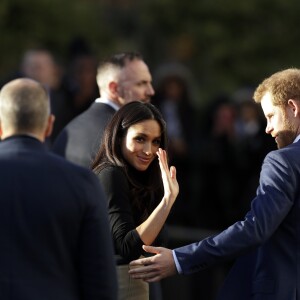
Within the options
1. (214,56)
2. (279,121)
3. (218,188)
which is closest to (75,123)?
(279,121)

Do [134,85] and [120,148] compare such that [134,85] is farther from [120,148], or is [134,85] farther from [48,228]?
[48,228]

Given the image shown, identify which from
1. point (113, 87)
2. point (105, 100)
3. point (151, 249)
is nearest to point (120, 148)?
point (151, 249)

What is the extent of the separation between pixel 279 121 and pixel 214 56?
37.4ft

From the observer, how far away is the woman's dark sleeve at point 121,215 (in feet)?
20.1

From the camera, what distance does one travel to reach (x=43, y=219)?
5.15 metres

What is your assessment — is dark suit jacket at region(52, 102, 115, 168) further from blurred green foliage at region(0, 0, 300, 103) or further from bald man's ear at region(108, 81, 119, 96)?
blurred green foliage at region(0, 0, 300, 103)

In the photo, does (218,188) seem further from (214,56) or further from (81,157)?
(214,56)

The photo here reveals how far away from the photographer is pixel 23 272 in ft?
16.9

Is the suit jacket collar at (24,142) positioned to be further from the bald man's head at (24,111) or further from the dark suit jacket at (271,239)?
the dark suit jacket at (271,239)

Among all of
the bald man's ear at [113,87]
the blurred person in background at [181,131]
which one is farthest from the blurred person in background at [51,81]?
the bald man's ear at [113,87]

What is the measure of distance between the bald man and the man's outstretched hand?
779 millimetres

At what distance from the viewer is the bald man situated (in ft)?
16.9

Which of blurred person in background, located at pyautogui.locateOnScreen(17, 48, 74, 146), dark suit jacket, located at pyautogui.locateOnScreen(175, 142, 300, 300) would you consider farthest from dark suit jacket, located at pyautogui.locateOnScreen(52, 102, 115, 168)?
blurred person in background, located at pyautogui.locateOnScreen(17, 48, 74, 146)

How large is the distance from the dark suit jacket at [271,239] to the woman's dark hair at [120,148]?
1.58 ft
